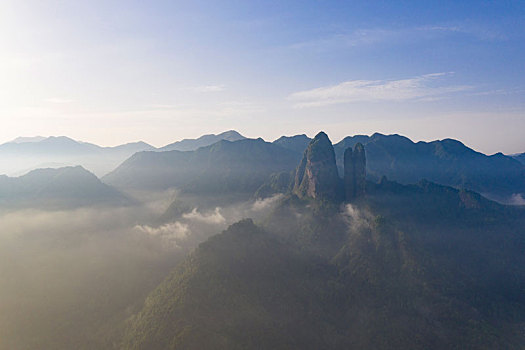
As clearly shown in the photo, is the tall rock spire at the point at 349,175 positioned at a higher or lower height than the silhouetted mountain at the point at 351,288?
higher

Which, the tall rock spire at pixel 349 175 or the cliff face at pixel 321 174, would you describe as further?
the tall rock spire at pixel 349 175

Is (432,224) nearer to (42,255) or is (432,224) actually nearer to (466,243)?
(466,243)

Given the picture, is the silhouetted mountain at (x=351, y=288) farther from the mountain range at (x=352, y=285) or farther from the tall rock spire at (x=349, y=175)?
the tall rock spire at (x=349, y=175)

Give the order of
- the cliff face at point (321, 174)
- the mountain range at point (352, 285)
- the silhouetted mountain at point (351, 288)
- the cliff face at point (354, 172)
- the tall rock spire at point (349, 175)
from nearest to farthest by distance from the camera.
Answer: the silhouetted mountain at point (351, 288) < the mountain range at point (352, 285) < the cliff face at point (321, 174) < the cliff face at point (354, 172) < the tall rock spire at point (349, 175)

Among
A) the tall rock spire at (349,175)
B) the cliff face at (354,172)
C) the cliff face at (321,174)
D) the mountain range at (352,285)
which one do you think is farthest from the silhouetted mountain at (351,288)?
the tall rock spire at (349,175)

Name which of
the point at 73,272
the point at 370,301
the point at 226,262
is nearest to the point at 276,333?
the point at 226,262

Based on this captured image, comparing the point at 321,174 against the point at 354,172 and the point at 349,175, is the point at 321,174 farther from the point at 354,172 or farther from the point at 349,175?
the point at 354,172

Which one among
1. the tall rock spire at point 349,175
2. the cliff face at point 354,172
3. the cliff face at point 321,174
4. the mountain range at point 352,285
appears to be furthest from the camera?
the tall rock spire at point 349,175
